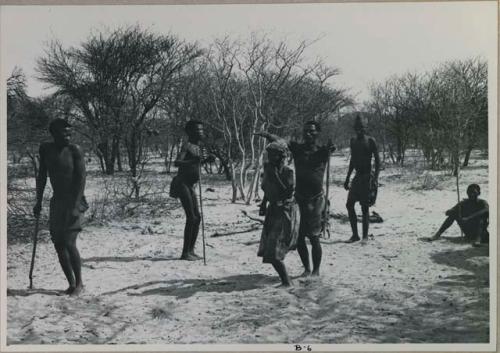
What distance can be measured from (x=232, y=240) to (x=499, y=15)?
13.4ft

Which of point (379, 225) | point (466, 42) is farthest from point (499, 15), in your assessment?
point (379, 225)

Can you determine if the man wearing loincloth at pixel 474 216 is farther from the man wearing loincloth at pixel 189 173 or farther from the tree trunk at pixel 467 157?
the man wearing loincloth at pixel 189 173

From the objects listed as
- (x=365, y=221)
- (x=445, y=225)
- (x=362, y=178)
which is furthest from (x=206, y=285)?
(x=445, y=225)

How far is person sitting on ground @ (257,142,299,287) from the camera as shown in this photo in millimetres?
4656

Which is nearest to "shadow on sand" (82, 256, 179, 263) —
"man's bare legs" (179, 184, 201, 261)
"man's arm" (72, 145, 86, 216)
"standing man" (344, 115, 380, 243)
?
"man's bare legs" (179, 184, 201, 261)

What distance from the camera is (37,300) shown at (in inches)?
186

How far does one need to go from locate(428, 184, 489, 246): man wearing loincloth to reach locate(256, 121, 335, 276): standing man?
75.8 inches

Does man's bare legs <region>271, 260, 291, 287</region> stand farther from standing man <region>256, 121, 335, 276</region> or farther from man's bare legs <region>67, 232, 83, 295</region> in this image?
man's bare legs <region>67, 232, 83, 295</region>

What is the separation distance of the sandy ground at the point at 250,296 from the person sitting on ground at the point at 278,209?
1.46ft

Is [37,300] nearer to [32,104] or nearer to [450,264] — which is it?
[32,104]

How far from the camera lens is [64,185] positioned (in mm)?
4691

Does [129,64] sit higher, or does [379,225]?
[129,64]

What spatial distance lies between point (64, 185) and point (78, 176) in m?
0.16

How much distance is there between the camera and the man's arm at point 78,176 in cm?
467
